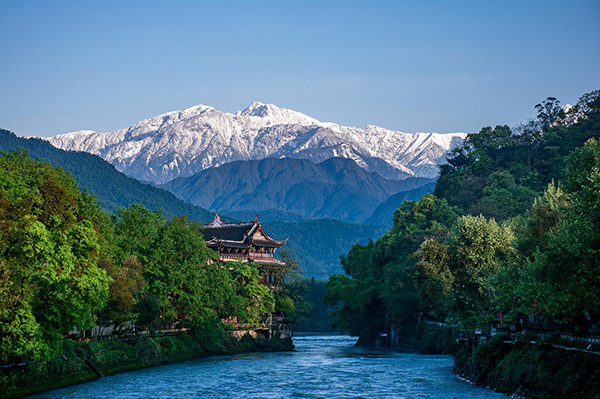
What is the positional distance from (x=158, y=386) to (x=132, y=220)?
33.7 meters

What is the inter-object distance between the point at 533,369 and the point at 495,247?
35434mm

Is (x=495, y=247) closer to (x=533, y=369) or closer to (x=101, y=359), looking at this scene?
(x=533, y=369)

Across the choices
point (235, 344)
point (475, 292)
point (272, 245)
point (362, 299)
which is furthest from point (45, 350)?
point (272, 245)

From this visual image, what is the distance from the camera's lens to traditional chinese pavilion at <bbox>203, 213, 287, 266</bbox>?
137 metres

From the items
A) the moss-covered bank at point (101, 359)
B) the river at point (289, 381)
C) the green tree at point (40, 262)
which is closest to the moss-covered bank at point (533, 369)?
the river at point (289, 381)

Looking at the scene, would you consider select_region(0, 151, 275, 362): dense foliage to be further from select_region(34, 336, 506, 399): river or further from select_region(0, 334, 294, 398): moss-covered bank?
select_region(34, 336, 506, 399): river

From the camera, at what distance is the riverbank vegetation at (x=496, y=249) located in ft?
167

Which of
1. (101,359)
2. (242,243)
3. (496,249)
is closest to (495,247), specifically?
(496,249)

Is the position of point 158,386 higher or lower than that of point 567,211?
lower

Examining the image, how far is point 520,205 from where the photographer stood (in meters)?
139

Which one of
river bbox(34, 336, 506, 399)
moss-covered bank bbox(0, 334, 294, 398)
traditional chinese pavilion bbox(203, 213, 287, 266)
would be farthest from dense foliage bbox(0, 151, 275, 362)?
traditional chinese pavilion bbox(203, 213, 287, 266)

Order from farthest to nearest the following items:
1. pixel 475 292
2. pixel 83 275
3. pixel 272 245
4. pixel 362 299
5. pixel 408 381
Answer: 1. pixel 272 245
2. pixel 362 299
3. pixel 475 292
4. pixel 408 381
5. pixel 83 275

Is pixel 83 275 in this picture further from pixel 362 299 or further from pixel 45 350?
pixel 362 299

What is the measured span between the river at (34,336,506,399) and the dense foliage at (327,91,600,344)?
8732 mm
